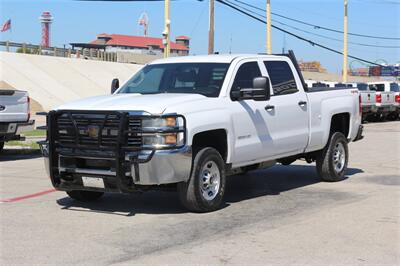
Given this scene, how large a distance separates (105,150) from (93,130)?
0.29m

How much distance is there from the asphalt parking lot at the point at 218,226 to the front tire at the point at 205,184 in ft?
0.48

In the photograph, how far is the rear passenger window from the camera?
9.10 metres

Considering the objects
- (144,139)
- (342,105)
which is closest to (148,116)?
(144,139)

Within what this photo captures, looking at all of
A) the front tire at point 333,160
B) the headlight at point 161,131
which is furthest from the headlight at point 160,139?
the front tire at point 333,160

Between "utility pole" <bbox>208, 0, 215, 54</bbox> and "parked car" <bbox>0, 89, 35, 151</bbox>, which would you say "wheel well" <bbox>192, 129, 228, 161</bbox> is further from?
"utility pole" <bbox>208, 0, 215, 54</bbox>

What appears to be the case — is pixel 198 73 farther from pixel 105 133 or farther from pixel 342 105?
pixel 342 105

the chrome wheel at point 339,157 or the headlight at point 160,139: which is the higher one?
the headlight at point 160,139

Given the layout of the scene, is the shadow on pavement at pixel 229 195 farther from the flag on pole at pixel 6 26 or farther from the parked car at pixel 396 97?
the flag on pole at pixel 6 26

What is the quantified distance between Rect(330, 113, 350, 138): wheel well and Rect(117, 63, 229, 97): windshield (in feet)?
10.4

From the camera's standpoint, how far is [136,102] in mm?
7336

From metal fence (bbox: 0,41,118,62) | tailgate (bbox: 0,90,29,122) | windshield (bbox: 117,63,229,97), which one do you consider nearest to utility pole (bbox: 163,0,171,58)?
tailgate (bbox: 0,90,29,122)

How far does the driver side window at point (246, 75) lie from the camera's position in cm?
836

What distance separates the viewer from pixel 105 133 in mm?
7137

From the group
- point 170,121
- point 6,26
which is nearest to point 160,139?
point 170,121
